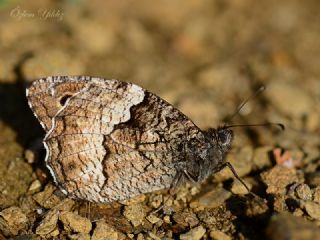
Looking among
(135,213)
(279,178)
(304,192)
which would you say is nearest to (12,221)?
(135,213)

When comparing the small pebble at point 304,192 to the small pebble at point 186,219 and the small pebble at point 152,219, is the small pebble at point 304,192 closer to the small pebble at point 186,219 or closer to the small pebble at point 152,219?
the small pebble at point 186,219

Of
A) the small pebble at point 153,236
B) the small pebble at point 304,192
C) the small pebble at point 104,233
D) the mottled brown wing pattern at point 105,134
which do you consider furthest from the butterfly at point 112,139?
the small pebble at point 304,192

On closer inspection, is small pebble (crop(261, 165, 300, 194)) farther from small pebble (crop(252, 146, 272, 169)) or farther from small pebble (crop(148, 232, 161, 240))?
small pebble (crop(148, 232, 161, 240))

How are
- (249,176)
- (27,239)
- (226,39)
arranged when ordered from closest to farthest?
1. (27,239)
2. (249,176)
3. (226,39)

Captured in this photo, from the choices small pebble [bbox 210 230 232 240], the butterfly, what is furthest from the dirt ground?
the butterfly

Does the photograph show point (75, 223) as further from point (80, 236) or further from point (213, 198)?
point (213, 198)

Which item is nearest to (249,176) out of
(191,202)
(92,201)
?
(191,202)

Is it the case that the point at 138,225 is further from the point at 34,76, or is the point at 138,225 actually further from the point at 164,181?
the point at 34,76
